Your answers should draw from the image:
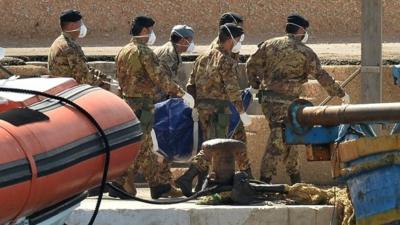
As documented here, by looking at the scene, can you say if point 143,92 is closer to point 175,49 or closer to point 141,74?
point 141,74

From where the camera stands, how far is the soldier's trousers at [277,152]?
1373 cm

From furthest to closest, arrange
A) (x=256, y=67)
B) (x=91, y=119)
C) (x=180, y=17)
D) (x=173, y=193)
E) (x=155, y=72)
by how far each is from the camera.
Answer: (x=180, y=17) < (x=256, y=67) < (x=173, y=193) < (x=155, y=72) < (x=91, y=119)

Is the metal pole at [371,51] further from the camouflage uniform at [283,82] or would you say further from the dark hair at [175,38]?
the dark hair at [175,38]

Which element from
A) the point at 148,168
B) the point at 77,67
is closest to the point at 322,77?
the point at 148,168

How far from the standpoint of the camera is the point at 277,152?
13.7 meters

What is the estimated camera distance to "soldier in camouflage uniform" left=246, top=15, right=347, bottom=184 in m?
13.8

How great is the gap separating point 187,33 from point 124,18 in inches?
276

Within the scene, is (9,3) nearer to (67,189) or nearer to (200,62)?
(200,62)

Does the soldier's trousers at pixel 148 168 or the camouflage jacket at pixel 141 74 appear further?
the soldier's trousers at pixel 148 168

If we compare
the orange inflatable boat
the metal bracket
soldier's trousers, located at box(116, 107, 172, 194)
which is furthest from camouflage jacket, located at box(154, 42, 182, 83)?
the orange inflatable boat

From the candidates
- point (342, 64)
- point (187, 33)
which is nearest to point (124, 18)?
point (342, 64)

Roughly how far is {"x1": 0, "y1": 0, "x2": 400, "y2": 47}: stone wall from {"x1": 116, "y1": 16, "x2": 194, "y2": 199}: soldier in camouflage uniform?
705 centimetres

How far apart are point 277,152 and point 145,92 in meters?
1.39

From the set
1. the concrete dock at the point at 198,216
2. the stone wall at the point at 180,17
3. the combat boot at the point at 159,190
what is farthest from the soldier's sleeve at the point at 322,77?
the stone wall at the point at 180,17
